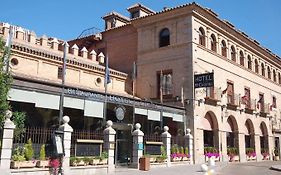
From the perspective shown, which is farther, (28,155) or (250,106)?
(250,106)

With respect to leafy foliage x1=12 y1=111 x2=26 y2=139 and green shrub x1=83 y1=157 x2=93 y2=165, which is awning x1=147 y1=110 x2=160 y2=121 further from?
leafy foliage x1=12 y1=111 x2=26 y2=139

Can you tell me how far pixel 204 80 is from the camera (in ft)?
83.6

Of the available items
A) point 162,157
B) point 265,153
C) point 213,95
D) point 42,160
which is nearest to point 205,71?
point 213,95

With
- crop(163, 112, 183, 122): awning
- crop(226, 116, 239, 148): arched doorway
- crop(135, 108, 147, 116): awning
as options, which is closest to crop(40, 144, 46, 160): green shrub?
crop(135, 108, 147, 116): awning

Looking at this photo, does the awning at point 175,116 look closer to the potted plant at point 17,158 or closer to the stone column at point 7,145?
the potted plant at point 17,158

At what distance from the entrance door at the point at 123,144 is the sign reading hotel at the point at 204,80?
6.53m

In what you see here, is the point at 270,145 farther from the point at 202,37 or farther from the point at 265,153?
the point at 202,37

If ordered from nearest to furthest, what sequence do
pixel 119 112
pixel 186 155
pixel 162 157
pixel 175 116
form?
pixel 119 112 → pixel 162 157 → pixel 186 155 → pixel 175 116

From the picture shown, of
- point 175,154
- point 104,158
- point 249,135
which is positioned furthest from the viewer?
point 249,135

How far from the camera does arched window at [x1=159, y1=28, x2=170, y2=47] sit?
95.1 feet

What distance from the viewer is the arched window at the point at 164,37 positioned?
28977 mm

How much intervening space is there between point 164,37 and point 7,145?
18.4m

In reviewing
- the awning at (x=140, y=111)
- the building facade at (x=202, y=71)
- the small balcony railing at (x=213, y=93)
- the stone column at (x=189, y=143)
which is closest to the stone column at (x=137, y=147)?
the awning at (x=140, y=111)

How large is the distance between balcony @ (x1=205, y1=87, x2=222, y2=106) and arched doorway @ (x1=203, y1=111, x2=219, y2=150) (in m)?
0.97
